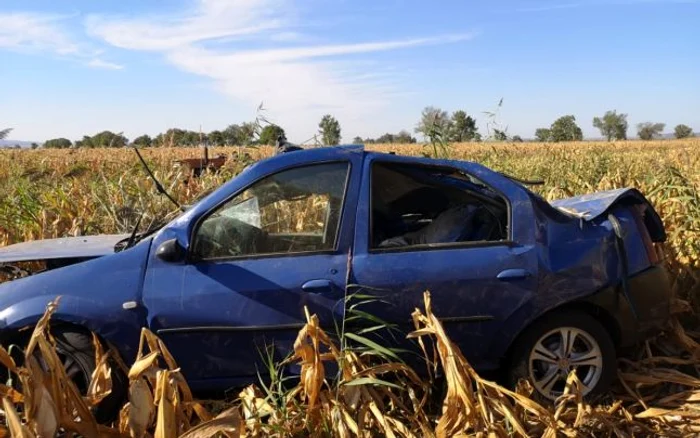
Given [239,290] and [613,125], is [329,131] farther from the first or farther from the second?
[613,125]

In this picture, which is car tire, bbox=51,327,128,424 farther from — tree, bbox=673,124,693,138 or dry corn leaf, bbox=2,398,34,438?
tree, bbox=673,124,693,138

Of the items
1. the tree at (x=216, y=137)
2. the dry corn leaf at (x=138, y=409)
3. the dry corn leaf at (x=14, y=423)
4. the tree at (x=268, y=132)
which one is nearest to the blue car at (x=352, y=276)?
the dry corn leaf at (x=138, y=409)

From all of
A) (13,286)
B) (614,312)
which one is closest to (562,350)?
(614,312)

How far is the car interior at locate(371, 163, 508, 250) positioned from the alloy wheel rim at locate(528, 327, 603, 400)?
0.69 metres

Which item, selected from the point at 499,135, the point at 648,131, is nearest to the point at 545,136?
the point at 499,135

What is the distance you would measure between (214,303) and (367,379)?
3.12 feet

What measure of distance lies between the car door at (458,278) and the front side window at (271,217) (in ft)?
0.57

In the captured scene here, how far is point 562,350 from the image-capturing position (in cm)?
359

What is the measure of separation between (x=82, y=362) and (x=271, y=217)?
4.42ft

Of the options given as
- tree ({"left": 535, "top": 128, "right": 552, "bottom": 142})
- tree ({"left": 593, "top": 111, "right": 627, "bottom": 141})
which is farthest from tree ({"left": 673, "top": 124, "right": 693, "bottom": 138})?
tree ({"left": 535, "top": 128, "right": 552, "bottom": 142})

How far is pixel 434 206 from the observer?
4195 mm

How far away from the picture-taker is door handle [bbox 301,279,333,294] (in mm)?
3320

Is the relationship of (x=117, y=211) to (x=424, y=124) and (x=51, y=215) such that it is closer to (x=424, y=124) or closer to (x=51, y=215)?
(x=51, y=215)

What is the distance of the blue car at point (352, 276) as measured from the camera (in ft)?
10.8
